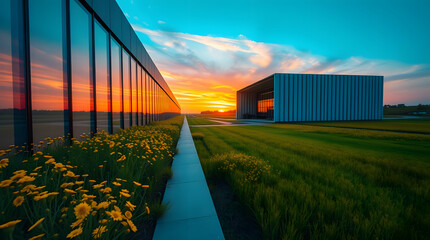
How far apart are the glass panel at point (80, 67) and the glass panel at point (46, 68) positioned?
407mm

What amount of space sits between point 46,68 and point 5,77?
0.93 metres

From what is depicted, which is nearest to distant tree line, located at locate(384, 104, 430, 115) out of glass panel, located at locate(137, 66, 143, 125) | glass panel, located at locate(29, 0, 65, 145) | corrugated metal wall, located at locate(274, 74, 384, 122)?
corrugated metal wall, located at locate(274, 74, 384, 122)

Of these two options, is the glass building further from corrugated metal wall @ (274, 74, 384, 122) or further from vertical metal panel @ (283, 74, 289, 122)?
vertical metal panel @ (283, 74, 289, 122)

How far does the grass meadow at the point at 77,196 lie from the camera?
49.8 inches

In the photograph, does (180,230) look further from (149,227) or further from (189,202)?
(189,202)

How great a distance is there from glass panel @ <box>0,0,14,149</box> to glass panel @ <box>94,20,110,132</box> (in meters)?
2.70

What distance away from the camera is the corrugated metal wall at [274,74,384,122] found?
28656mm

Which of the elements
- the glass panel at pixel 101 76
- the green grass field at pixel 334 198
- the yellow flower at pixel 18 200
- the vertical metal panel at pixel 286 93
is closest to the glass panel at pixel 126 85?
the glass panel at pixel 101 76

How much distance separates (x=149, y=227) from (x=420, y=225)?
3.86m

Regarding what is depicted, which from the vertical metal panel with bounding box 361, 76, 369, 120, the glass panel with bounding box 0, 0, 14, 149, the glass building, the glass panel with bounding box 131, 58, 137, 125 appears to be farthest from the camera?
the vertical metal panel with bounding box 361, 76, 369, 120

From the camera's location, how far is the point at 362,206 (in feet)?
8.54

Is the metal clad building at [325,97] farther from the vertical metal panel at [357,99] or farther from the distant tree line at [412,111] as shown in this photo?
the distant tree line at [412,111]

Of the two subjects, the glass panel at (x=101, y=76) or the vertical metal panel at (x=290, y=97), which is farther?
the vertical metal panel at (x=290, y=97)

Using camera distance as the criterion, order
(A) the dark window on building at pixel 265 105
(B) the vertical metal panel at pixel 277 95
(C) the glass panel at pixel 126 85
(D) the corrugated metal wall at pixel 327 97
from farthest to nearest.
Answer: (A) the dark window on building at pixel 265 105 < (D) the corrugated metal wall at pixel 327 97 < (B) the vertical metal panel at pixel 277 95 < (C) the glass panel at pixel 126 85
